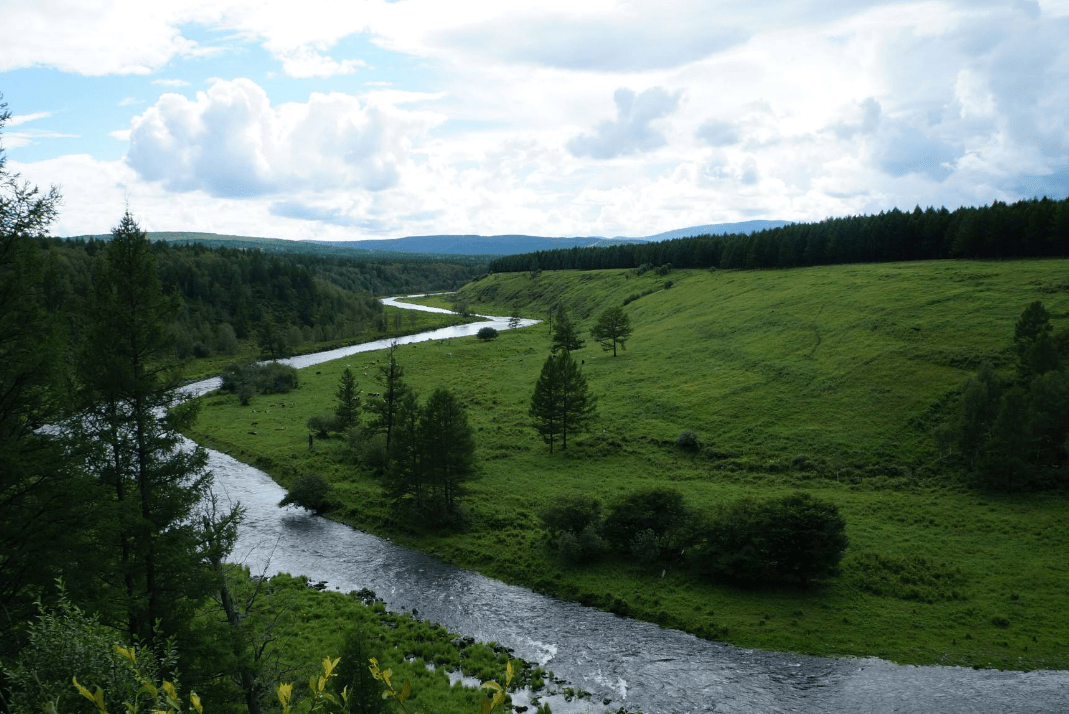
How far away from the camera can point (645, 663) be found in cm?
3088

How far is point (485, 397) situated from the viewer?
8088 centimetres

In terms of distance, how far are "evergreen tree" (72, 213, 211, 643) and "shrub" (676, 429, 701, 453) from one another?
47.4 meters

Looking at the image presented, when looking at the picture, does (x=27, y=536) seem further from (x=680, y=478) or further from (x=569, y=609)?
(x=680, y=478)

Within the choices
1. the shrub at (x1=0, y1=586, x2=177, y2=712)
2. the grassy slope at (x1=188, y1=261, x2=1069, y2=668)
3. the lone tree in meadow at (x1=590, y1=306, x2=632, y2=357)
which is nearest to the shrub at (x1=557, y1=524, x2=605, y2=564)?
the grassy slope at (x1=188, y1=261, x2=1069, y2=668)

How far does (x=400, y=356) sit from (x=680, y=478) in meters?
71.4

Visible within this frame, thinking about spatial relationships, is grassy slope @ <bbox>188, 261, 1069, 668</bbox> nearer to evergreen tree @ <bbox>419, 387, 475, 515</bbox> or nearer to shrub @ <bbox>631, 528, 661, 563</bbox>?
shrub @ <bbox>631, 528, 661, 563</bbox>

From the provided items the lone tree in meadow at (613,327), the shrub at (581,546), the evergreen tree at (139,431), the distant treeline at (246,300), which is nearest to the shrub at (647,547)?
the shrub at (581,546)

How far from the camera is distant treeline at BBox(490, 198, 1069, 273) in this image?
9669cm

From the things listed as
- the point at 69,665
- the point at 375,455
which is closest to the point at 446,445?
the point at 375,455

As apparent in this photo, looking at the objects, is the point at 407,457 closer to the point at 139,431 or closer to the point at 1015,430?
the point at 139,431

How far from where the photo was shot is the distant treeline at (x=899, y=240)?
317 ft

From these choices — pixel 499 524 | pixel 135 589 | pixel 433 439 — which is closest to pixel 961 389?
pixel 499 524

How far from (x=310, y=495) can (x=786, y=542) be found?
115ft

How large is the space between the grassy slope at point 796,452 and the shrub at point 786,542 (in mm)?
1253
